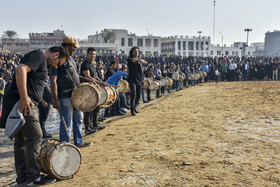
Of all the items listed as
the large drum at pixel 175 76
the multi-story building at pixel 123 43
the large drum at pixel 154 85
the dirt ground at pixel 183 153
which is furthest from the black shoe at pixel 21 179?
the multi-story building at pixel 123 43

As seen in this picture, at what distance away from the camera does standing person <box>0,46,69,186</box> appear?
389 cm

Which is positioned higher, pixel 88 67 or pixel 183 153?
pixel 88 67

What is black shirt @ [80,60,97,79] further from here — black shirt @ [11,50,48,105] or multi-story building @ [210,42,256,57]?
multi-story building @ [210,42,256,57]

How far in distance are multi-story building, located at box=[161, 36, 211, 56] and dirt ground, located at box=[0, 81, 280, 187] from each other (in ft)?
344

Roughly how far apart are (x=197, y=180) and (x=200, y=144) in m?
1.91

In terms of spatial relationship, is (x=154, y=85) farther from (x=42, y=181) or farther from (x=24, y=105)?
(x=24, y=105)

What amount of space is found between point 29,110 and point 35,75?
504mm

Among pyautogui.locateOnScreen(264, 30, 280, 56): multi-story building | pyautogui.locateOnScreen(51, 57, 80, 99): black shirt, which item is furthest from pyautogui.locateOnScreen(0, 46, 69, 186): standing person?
pyautogui.locateOnScreen(264, 30, 280, 56): multi-story building

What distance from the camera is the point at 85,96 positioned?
5.86 meters

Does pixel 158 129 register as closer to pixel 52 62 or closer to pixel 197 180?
pixel 197 180

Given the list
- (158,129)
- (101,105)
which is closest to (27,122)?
(101,105)

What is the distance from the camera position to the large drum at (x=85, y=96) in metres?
5.63

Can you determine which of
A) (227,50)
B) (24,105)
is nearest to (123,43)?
(227,50)

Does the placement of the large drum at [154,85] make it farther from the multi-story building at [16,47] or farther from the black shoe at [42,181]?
the multi-story building at [16,47]
